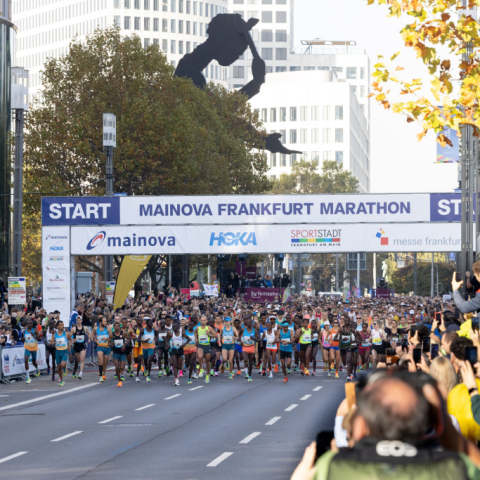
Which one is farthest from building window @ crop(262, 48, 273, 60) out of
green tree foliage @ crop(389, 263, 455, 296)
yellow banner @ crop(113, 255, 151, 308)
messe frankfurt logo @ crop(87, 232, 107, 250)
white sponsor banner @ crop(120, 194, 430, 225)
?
messe frankfurt logo @ crop(87, 232, 107, 250)

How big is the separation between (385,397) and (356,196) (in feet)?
88.9

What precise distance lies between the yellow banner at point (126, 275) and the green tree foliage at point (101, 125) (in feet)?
33.2

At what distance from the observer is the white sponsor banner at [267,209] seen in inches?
1153

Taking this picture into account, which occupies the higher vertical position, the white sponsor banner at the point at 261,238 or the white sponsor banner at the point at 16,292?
the white sponsor banner at the point at 261,238

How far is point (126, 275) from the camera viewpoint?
1287 inches

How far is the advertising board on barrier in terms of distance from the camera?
2922 cm

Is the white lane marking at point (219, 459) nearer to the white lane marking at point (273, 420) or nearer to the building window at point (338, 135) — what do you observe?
the white lane marking at point (273, 420)

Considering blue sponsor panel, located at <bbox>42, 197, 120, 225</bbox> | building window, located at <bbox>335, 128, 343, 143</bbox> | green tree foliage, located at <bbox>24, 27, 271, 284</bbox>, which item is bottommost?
blue sponsor panel, located at <bbox>42, 197, 120, 225</bbox>

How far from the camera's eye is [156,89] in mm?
44188

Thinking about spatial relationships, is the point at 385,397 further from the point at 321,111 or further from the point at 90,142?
the point at 321,111

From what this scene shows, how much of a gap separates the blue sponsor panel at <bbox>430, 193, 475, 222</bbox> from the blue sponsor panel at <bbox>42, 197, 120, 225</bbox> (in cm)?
1059

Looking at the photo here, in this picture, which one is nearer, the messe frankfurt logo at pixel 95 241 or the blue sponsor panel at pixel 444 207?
the blue sponsor panel at pixel 444 207

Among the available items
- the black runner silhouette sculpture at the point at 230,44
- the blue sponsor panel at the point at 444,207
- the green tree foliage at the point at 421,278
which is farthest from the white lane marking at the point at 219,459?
the green tree foliage at the point at 421,278

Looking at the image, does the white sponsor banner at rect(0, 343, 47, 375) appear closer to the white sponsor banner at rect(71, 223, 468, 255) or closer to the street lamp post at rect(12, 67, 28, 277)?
the street lamp post at rect(12, 67, 28, 277)
